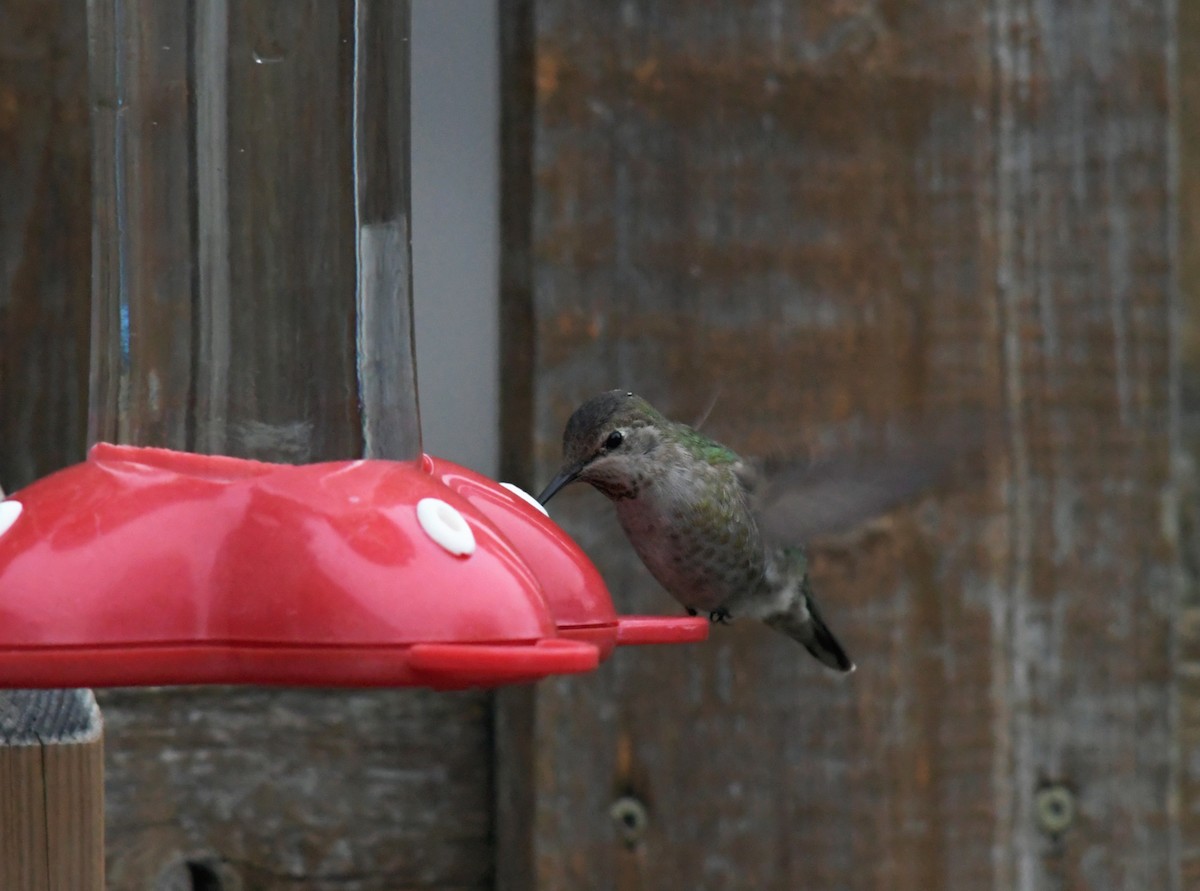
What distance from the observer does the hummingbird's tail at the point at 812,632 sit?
252cm

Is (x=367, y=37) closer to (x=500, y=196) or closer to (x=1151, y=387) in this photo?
(x=500, y=196)

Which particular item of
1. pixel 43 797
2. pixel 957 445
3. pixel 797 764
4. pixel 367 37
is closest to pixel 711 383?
pixel 957 445

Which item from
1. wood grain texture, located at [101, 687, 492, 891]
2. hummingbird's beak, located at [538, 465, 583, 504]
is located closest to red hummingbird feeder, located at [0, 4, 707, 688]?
hummingbird's beak, located at [538, 465, 583, 504]

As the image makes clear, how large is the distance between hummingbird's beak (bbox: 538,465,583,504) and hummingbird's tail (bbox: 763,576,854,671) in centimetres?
45

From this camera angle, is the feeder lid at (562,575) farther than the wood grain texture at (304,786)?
No

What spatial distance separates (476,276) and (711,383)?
4.31ft

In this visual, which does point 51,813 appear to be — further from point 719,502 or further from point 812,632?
point 719,502

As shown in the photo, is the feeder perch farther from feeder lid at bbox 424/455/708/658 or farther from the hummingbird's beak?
the hummingbird's beak

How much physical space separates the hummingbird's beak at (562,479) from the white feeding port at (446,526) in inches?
26.4

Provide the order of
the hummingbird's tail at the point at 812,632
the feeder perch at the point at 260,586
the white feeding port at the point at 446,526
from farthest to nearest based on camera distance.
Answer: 1. the hummingbird's tail at the point at 812,632
2. the white feeding port at the point at 446,526
3. the feeder perch at the point at 260,586

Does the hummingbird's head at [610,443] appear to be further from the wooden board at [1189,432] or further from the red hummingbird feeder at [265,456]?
the wooden board at [1189,432]

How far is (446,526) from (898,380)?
1.15 metres

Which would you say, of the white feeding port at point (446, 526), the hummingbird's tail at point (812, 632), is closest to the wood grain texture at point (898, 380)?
the hummingbird's tail at point (812, 632)

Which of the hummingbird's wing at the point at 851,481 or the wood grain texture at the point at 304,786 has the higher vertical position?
the hummingbird's wing at the point at 851,481
